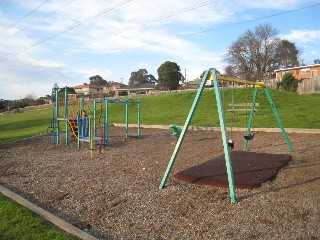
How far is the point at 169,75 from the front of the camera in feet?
206

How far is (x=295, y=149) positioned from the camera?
9.14m

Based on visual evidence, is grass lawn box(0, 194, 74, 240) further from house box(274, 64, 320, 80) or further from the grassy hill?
house box(274, 64, 320, 80)

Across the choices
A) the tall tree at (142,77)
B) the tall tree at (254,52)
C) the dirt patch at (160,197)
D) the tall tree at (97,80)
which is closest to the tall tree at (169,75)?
the tall tree at (254,52)

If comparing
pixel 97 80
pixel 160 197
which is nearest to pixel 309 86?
pixel 160 197

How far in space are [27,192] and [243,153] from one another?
17.4 feet

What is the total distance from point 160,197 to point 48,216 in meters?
1.76

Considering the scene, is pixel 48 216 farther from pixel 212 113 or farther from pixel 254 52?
pixel 254 52

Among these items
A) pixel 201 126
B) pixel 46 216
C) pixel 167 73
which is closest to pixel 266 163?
pixel 46 216

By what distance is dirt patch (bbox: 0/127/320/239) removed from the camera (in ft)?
13.6

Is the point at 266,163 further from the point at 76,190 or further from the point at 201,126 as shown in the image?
the point at 201,126

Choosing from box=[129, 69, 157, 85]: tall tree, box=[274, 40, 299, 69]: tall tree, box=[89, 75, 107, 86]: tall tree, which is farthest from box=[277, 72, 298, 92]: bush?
box=[89, 75, 107, 86]: tall tree

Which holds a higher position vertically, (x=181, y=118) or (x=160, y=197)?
(x=181, y=118)

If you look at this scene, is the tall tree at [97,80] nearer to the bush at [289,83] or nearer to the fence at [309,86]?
the bush at [289,83]

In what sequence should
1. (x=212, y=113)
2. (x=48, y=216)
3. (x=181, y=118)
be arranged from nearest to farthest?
1. (x=48, y=216)
2. (x=181, y=118)
3. (x=212, y=113)
